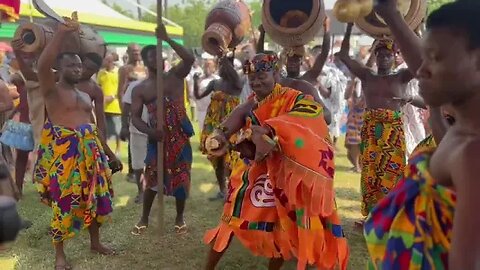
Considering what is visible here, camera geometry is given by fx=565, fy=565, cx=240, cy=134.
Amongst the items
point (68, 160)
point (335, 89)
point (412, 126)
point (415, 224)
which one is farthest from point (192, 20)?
point (415, 224)

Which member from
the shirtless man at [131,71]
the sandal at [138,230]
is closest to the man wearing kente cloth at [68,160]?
the sandal at [138,230]

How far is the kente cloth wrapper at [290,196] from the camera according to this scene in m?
3.54

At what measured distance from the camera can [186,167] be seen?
524 cm

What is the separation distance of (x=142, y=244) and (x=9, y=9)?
235 cm

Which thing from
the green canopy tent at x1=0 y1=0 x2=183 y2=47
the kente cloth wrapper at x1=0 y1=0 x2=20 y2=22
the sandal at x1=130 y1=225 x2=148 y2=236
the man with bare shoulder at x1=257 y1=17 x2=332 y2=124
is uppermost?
the green canopy tent at x1=0 y1=0 x2=183 y2=47

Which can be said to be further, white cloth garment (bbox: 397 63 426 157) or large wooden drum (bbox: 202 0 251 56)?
white cloth garment (bbox: 397 63 426 157)

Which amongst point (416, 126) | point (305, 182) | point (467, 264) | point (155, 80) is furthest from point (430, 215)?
point (416, 126)

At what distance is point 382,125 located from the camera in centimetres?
512

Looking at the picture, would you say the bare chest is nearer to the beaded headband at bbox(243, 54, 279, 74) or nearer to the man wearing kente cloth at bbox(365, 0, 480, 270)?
the beaded headband at bbox(243, 54, 279, 74)

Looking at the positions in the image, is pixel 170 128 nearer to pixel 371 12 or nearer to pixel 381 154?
pixel 381 154

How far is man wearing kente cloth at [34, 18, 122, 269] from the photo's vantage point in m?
4.13

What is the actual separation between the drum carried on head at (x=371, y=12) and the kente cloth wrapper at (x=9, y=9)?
1.97 m

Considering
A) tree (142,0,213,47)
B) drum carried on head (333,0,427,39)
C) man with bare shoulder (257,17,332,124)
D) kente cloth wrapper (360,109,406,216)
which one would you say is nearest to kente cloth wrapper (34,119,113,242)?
man with bare shoulder (257,17,332,124)

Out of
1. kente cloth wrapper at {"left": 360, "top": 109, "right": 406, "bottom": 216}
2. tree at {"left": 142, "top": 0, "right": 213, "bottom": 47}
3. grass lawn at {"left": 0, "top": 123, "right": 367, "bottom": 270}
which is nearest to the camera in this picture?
grass lawn at {"left": 0, "top": 123, "right": 367, "bottom": 270}
